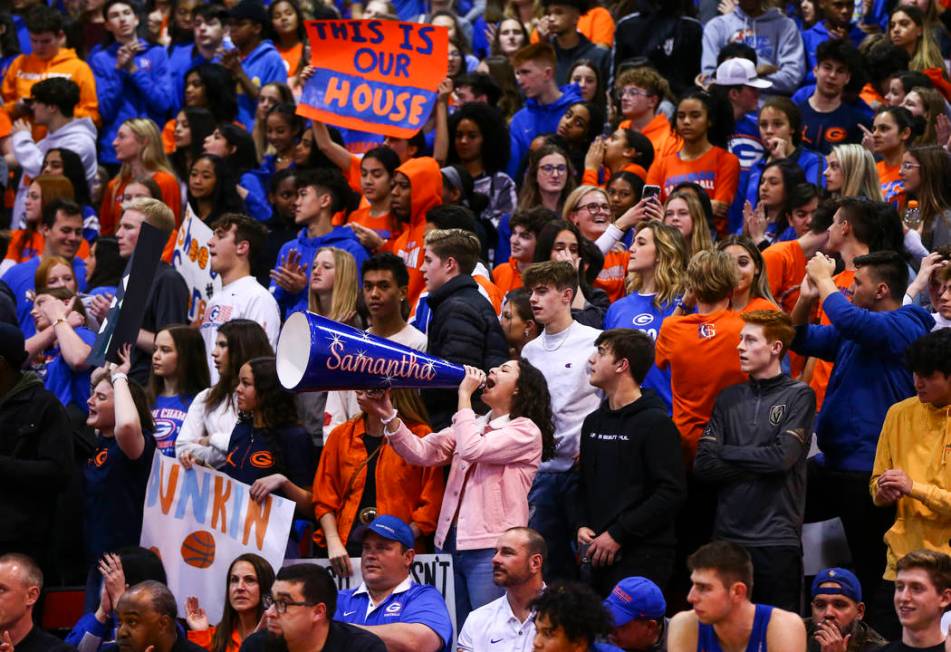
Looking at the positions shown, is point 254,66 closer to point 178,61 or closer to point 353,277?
point 178,61

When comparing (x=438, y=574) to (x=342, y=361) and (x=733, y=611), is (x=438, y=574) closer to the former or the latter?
(x=342, y=361)

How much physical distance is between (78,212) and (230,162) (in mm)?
1541

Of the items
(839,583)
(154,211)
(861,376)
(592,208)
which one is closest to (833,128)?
(592,208)

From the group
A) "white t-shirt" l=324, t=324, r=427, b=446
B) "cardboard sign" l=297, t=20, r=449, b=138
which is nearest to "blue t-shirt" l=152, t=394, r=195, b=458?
"white t-shirt" l=324, t=324, r=427, b=446

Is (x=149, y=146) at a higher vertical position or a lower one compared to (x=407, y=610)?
lower

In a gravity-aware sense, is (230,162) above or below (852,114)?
below

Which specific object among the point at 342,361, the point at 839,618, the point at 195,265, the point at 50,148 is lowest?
the point at 50,148

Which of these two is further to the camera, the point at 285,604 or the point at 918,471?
the point at 918,471

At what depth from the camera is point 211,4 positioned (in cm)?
1723

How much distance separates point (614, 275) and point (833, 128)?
2964 mm

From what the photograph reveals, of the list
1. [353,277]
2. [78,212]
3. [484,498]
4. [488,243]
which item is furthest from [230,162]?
[484,498]

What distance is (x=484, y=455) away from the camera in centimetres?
884

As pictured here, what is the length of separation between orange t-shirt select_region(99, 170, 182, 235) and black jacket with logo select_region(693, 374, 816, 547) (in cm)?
567

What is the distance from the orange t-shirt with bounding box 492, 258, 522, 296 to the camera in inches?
441
